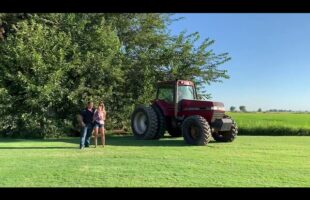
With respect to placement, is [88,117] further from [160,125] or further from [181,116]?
[181,116]

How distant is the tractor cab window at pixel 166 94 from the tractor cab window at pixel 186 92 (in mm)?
283

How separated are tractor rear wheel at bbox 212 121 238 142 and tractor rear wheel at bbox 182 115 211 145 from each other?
155cm

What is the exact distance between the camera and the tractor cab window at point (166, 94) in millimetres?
15402

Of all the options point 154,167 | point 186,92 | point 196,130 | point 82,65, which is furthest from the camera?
point 82,65

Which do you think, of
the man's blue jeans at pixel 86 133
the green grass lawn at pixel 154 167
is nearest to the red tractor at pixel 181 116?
the green grass lawn at pixel 154 167

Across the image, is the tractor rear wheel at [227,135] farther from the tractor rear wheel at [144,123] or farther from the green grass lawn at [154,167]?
the green grass lawn at [154,167]

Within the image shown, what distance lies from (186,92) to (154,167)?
704 cm

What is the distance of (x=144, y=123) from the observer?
15883 mm

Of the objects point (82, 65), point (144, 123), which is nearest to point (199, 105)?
point (144, 123)

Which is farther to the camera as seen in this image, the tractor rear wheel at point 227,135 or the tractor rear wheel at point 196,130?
the tractor rear wheel at point 227,135

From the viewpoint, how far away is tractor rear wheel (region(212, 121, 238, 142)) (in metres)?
15.1
